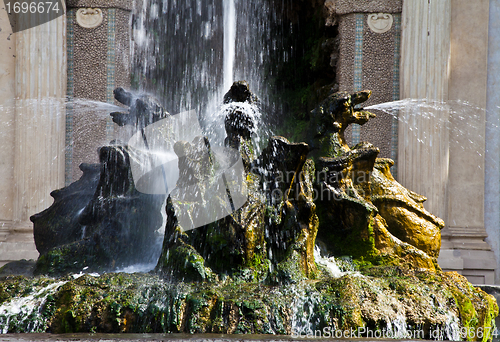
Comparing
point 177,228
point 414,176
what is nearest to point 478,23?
point 414,176

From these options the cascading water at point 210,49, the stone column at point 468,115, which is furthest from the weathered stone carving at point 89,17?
the stone column at point 468,115

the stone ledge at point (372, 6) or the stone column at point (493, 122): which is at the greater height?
the stone ledge at point (372, 6)

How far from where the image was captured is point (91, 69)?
607 centimetres

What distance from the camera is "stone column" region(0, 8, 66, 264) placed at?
5766 millimetres

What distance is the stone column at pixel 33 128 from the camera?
5.77m

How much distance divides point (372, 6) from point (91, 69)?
3.61 metres

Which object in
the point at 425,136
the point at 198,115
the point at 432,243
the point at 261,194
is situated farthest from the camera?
the point at 198,115

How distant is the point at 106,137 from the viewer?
19.7 feet

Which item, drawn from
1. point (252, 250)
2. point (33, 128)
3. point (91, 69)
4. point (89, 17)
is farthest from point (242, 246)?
point (89, 17)

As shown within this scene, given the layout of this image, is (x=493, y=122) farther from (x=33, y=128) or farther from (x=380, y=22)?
(x=33, y=128)

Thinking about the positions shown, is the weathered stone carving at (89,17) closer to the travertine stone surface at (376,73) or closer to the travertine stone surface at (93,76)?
the travertine stone surface at (93,76)

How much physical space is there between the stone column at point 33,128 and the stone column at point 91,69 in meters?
0.18

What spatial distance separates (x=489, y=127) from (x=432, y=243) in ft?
7.70

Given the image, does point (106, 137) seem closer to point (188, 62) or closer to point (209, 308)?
point (188, 62)
